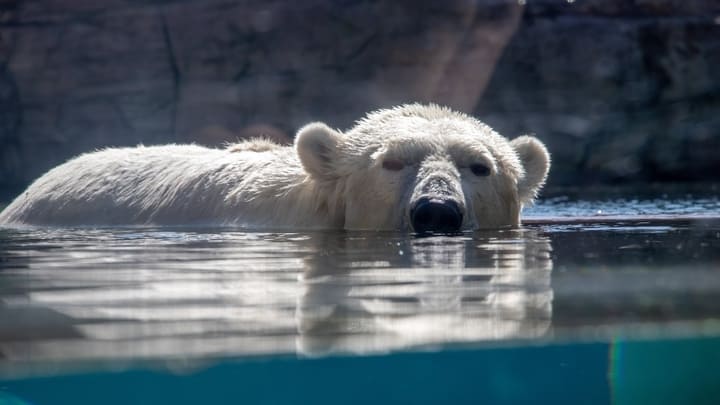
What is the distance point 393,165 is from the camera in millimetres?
5543

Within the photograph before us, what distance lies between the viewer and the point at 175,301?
9.43 ft

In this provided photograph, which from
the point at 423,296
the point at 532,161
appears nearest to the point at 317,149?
the point at 532,161

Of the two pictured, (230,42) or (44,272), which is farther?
(230,42)

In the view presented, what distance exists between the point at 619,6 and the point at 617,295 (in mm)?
11045

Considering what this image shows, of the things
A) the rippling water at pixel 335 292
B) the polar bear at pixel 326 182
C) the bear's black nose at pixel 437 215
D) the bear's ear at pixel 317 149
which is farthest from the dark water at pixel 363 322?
the bear's ear at pixel 317 149

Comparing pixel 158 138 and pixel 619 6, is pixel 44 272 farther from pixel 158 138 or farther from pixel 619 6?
pixel 619 6

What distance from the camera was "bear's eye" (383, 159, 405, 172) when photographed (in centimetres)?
552

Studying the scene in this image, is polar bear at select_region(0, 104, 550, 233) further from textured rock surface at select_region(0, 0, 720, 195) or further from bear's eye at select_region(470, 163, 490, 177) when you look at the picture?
textured rock surface at select_region(0, 0, 720, 195)

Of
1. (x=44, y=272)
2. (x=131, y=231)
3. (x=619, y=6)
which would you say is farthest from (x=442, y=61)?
(x=44, y=272)

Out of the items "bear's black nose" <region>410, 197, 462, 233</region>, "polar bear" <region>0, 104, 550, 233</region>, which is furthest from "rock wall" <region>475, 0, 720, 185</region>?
"bear's black nose" <region>410, 197, 462, 233</region>

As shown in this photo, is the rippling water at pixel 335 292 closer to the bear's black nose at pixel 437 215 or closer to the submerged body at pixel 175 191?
the bear's black nose at pixel 437 215

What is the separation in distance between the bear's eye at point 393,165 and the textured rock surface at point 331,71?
6951 millimetres

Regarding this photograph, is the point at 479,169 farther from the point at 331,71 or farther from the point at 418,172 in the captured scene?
the point at 331,71

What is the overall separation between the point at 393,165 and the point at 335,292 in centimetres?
258
